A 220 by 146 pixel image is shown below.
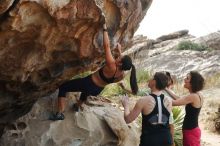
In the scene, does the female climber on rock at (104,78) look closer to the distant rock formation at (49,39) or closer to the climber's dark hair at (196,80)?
the distant rock formation at (49,39)

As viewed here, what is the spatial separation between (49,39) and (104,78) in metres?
1.30

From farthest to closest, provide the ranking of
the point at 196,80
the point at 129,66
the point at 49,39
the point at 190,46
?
the point at 190,46 → the point at 129,66 → the point at 196,80 → the point at 49,39

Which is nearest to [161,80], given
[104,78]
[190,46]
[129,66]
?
[129,66]

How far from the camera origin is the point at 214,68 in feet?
71.2

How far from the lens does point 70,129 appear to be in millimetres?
7688

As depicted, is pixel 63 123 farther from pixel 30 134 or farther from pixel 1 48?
pixel 1 48

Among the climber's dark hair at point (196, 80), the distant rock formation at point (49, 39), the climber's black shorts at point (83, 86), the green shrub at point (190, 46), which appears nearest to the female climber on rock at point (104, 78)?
the climber's black shorts at point (83, 86)

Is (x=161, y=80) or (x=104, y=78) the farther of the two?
(x=104, y=78)

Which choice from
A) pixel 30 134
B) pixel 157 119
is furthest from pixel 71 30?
pixel 30 134

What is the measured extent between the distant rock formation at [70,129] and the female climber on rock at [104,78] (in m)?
0.21

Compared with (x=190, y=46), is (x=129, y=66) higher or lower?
lower

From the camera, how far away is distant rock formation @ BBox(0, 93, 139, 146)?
7371 millimetres

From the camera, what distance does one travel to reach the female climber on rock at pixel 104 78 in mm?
6432

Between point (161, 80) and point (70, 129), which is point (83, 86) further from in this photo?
point (161, 80)
